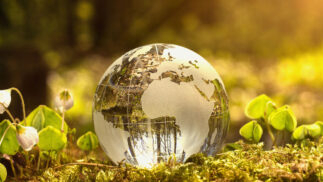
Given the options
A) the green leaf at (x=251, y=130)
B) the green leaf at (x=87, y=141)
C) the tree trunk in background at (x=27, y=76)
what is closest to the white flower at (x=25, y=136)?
the green leaf at (x=87, y=141)

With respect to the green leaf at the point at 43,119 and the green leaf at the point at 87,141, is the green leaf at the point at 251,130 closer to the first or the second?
the green leaf at the point at 87,141

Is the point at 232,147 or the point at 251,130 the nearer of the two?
the point at 251,130

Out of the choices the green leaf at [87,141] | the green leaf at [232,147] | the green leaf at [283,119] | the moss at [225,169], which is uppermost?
the green leaf at [283,119]

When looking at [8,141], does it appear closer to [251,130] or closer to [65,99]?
[65,99]

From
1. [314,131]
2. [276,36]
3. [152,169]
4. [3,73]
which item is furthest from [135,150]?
[276,36]

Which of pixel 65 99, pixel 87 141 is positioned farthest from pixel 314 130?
pixel 65 99

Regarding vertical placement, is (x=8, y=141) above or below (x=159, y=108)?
below

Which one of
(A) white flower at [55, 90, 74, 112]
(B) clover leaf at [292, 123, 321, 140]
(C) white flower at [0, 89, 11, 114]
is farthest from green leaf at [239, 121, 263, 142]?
(C) white flower at [0, 89, 11, 114]
